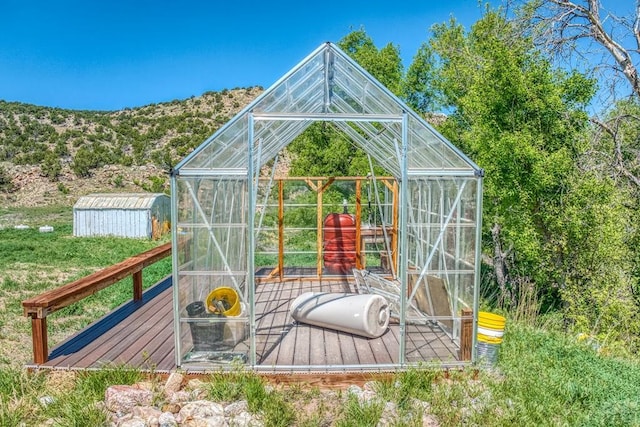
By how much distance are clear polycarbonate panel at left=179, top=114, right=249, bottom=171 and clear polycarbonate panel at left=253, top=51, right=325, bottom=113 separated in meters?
0.28

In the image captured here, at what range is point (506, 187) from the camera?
27.6ft

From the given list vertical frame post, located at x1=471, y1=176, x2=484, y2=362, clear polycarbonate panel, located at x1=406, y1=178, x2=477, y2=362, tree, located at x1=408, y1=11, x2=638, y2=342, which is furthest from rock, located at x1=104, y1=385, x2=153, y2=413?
tree, located at x1=408, y1=11, x2=638, y2=342

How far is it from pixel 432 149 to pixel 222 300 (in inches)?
111

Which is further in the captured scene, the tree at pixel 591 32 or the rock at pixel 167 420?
the tree at pixel 591 32

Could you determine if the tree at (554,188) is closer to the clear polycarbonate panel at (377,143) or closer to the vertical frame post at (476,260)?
the clear polycarbonate panel at (377,143)

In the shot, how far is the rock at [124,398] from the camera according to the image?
395 cm

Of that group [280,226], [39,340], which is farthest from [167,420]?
[280,226]

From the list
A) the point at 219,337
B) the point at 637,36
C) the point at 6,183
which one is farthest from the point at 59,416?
the point at 6,183

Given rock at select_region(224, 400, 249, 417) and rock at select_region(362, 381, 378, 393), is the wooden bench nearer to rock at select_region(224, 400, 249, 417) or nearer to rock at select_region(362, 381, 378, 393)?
rock at select_region(224, 400, 249, 417)

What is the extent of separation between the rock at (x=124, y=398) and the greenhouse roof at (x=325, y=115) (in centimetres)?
202

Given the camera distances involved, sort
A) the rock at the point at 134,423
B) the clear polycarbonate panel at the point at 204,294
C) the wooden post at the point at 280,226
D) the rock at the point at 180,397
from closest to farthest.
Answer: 1. the rock at the point at 134,423
2. the rock at the point at 180,397
3. the clear polycarbonate panel at the point at 204,294
4. the wooden post at the point at 280,226

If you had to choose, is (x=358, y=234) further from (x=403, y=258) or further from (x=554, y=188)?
(x=403, y=258)

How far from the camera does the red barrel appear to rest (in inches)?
358

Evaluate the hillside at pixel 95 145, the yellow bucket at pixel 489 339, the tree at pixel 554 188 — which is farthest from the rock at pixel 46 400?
the hillside at pixel 95 145
